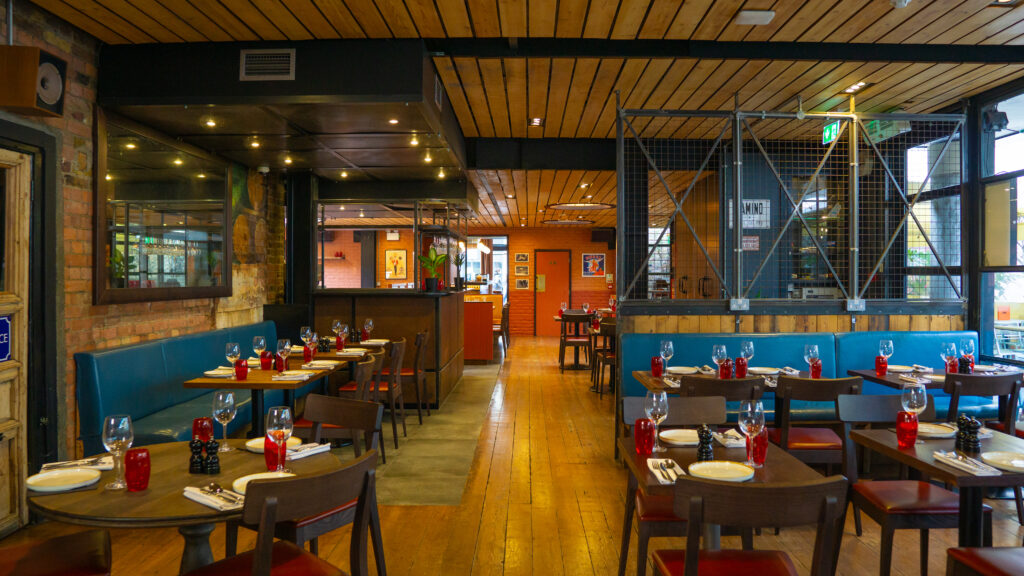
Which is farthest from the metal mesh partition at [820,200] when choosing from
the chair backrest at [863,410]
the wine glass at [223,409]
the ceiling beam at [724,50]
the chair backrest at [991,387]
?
the wine glass at [223,409]

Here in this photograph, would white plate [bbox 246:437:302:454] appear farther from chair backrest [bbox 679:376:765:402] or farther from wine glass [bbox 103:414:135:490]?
chair backrest [bbox 679:376:765:402]

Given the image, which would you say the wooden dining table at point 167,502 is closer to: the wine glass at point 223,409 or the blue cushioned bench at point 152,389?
the wine glass at point 223,409

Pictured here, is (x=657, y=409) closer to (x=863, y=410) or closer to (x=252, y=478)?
(x=863, y=410)

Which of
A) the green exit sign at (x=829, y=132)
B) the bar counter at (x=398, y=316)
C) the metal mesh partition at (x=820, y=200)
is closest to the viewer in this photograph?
the metal mesh partition at (x=820, y=200)

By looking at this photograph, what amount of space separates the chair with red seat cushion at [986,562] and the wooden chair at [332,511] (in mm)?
2020

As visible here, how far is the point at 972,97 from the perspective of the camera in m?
5.50

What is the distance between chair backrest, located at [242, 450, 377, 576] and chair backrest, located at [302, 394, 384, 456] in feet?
2.53

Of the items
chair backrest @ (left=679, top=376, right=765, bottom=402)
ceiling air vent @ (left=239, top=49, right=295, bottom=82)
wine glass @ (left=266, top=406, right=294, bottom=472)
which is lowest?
chair backrest @ (left=679, top=376, right=765, bottom=402)

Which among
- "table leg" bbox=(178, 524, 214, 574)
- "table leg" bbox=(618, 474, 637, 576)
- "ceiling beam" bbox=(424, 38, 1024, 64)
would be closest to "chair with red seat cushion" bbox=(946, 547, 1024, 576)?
"table leg" bbox=(618, 474, 637, 576)

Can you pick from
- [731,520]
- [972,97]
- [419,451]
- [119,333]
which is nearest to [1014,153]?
[972,97]

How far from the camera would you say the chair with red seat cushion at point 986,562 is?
6.44ft

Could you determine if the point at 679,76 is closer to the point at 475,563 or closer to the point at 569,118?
the point at 569,118

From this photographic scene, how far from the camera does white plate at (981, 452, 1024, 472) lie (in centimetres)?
226

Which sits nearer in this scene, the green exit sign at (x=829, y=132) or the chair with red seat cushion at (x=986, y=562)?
the chair with red seat cushion at (x=986, y=562)
